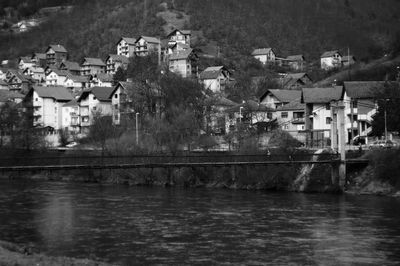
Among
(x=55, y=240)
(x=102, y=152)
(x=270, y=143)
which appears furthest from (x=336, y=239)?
(x=102, y=152)

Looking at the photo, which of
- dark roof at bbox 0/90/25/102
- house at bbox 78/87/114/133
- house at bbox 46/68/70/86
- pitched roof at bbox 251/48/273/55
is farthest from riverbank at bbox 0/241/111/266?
house at bbox 46/68/70/86

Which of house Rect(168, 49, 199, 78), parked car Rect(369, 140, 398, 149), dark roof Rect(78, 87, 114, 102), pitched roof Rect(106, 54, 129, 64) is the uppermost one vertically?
pitched roof Rect(106, 54, 129, 64)

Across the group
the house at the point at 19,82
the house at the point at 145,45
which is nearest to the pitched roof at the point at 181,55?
the house at the point at 145,45

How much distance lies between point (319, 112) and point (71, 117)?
45.1 m

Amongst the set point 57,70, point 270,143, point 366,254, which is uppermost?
point 57,70

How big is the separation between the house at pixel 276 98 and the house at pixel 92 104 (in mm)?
25094

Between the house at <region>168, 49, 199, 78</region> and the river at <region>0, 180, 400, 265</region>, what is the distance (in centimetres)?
7526

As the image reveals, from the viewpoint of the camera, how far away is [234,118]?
260ft

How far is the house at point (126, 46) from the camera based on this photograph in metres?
148

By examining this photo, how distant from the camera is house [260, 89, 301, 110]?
261 feet

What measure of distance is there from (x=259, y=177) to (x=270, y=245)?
2722cm

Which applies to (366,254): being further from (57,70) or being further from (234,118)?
(57,70)

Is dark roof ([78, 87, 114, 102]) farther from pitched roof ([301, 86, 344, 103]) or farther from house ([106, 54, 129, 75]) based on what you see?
house ([106, 54, 129, 75])

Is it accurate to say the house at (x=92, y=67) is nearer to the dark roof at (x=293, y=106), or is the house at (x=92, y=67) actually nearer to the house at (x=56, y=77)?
the house at (x=56, y=77)
